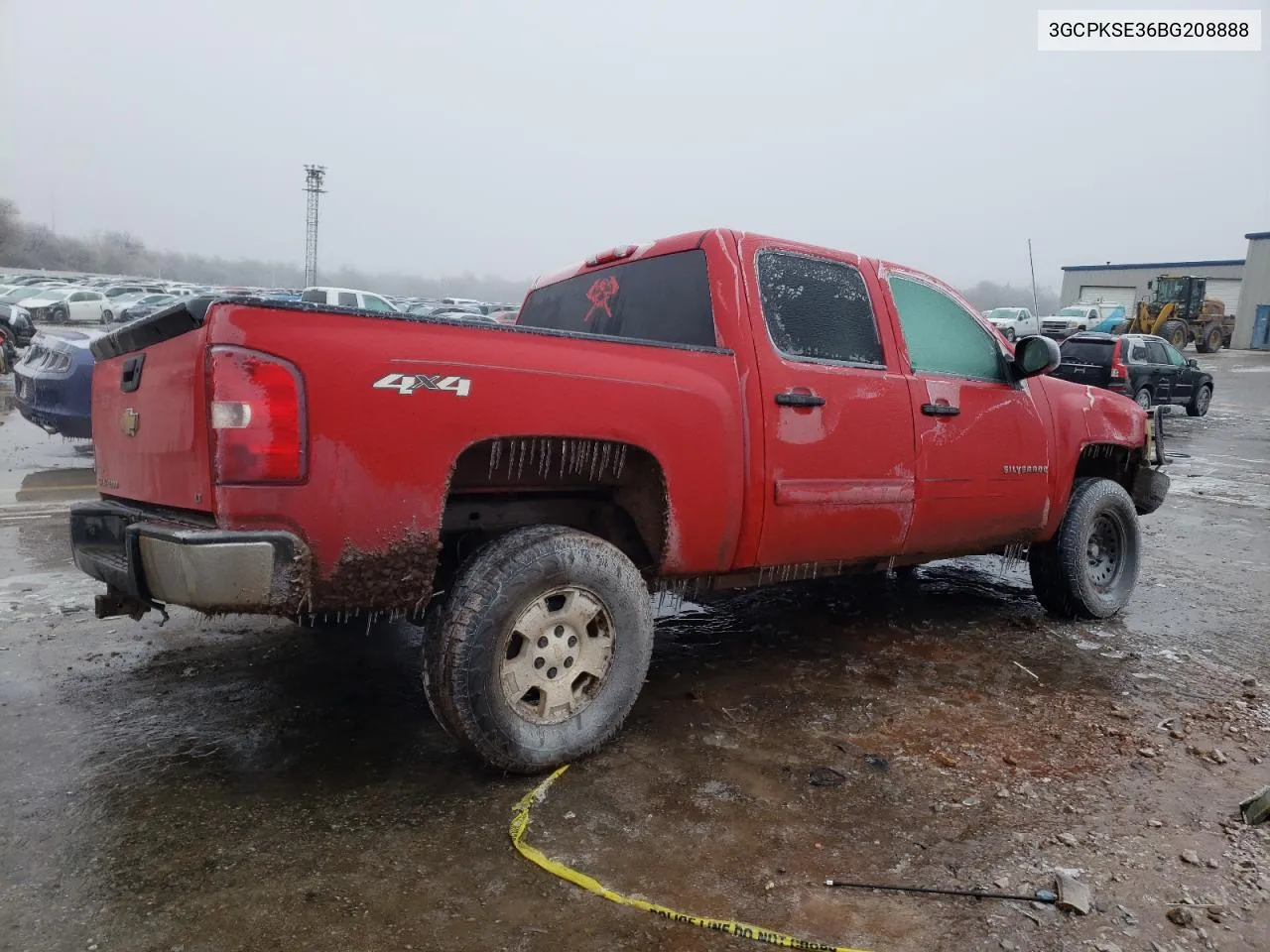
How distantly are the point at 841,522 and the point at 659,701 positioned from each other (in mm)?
1038

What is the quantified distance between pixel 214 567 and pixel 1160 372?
64.3ft

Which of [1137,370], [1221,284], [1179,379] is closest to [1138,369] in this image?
[1137,370]

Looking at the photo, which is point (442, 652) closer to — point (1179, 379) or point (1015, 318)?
point (1179, 379)

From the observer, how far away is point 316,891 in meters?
2.11

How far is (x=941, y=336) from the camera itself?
4031 millimetres

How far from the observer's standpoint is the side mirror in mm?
4078

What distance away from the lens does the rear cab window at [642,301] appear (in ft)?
11.0

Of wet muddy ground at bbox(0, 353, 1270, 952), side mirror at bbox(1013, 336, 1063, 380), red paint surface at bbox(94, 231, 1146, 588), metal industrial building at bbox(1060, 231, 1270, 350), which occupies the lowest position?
wet muddy ground at bbox(0, 353, 1270, 952)

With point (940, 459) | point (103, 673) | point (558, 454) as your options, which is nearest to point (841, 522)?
point (940, 459)

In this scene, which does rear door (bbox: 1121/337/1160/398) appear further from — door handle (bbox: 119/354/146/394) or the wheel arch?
door handle (bbox: 119/354/146/394)

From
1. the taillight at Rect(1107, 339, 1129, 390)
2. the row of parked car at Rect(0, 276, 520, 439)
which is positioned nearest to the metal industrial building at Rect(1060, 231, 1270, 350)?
the taillight at Rect(1107, 339, 1129, 390)

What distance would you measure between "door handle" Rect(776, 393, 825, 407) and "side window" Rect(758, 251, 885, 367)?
18 centimetres

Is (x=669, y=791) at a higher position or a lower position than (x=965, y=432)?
lower

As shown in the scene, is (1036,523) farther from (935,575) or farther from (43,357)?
(43,357)
